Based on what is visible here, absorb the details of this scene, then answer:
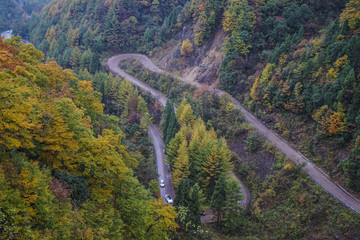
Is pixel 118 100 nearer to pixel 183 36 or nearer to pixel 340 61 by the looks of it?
pixel 183 36

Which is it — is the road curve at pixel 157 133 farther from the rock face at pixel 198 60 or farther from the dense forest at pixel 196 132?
the rock face at pixel 198 60

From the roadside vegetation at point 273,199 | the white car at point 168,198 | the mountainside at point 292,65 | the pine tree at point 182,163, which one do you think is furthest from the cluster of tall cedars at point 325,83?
the white car at point 168,198

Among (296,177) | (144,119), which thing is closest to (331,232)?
(296,177)

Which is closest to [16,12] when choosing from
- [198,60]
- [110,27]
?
[110,27]

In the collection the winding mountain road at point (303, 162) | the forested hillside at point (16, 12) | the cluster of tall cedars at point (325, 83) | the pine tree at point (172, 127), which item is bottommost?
the winding mountain road at point (303, 162)

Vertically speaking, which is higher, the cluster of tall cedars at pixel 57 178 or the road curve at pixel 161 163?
the cluster of tall cedars at pixel 57 178

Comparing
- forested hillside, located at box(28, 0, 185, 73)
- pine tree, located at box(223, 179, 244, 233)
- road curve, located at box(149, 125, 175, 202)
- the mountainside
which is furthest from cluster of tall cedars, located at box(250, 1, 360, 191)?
forested hillside, located at box(28, 0, 185, 73)

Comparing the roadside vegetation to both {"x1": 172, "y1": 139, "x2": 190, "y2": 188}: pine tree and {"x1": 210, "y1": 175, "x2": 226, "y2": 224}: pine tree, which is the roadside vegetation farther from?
{"x1": 210, "y1": 175, "x2": 226, "y2": 224}: pine tree
